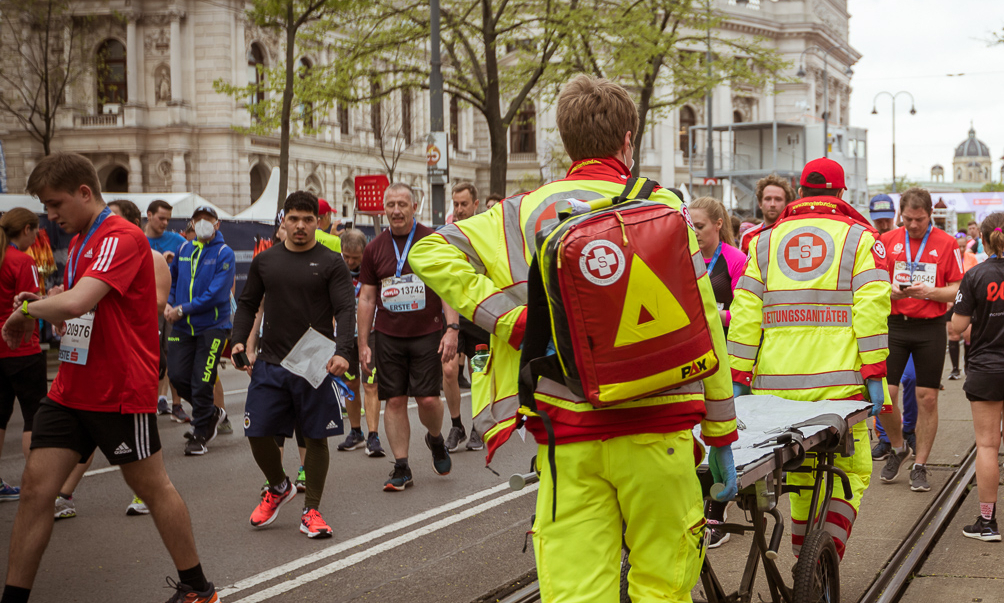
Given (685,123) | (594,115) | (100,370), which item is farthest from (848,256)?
(685,123)

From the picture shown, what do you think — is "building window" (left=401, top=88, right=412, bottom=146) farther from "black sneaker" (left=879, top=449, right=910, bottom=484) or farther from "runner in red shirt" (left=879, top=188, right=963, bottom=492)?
"black sneaker" (left=879, top=449, right=910, bottom=484)

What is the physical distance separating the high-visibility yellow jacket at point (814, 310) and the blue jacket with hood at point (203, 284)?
5.48 m

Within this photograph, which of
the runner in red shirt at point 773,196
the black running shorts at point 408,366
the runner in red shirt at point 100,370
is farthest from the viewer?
the black running shorts at point 408,366

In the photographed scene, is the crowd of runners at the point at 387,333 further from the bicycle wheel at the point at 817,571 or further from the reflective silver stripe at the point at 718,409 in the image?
the bicycle wheel at the point at 817,571

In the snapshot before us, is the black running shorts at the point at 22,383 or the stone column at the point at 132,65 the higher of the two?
the stone column at the point at 132,65

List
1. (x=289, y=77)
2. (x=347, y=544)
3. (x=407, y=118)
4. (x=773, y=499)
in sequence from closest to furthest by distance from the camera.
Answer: (x=773, y=499) → (x=347, y=544) → (x=289, y=77) → (x=407, y=118)

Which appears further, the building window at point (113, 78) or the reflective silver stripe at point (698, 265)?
the building window at point (113, 78)

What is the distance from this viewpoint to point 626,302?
2.55 metres

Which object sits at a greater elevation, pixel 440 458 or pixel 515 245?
pixel 515 245

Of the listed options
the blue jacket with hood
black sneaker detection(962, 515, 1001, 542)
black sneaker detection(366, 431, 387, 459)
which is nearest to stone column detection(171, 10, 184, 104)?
the blue jacket with hood

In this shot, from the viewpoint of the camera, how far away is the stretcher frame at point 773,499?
3422 mm

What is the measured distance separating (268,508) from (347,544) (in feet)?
2.19

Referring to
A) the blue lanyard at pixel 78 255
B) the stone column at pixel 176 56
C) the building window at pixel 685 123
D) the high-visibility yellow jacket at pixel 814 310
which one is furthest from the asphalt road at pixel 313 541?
the building window at pixel 685 123

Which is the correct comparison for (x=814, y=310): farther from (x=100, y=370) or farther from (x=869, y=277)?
(x=100, y=370)
